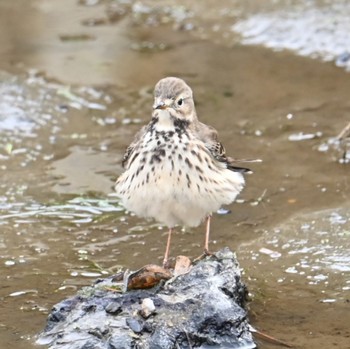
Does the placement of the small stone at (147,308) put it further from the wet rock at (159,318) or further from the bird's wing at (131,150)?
the bird's wing at (131,150)

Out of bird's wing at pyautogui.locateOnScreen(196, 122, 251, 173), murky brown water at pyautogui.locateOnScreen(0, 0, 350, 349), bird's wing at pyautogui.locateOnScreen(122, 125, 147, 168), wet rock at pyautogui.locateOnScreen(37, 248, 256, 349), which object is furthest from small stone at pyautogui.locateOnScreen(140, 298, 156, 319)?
bird's wing at pyautogui.locateOnScreen(196, 122, 251, 173)

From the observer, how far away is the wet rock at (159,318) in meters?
6.22

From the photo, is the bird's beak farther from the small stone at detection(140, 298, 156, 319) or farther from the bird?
the small stone at detection(140, 298, 156, 319)

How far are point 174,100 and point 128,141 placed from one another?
386cm

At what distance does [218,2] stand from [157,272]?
9.67 m

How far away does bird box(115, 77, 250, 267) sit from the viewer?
22.6 feet

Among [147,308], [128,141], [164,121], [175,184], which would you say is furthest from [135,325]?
[128,141]

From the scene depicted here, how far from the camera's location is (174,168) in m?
6.88

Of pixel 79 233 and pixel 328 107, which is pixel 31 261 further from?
pixel 328 107

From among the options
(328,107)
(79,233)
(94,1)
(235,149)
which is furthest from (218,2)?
(79,233)

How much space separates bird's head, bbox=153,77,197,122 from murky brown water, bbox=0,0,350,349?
55.2 inches

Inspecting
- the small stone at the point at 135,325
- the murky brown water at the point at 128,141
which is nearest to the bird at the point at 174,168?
the murky brown water at the point at 128,141

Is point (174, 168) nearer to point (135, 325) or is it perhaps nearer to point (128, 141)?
point (135, 325)

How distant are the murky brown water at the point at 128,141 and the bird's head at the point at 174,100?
140cm
